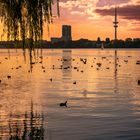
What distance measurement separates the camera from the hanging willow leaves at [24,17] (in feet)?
48.0

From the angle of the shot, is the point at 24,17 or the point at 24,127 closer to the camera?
the point at 24,17

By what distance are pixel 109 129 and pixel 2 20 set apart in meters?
11.3

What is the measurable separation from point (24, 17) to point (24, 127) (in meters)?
10.7

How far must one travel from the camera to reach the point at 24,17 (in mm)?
15055

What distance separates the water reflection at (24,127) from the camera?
71.7 ft

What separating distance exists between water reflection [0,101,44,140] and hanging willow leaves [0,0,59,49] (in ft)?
25.4

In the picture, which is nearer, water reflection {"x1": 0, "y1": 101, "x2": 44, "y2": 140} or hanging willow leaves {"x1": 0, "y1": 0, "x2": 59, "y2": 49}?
hanging willow leaves {"x1": 0, "y1": 0, "x2": 59, "y2": 49}

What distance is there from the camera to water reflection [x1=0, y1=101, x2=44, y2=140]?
21.9 meters

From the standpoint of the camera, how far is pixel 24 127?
24.5 meters

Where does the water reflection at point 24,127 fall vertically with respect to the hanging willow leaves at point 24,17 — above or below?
below

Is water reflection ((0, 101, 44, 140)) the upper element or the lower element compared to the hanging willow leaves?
lower

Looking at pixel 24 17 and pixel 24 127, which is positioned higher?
pixel 24 17

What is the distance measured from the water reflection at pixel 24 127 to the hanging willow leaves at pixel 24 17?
7727 millimetres

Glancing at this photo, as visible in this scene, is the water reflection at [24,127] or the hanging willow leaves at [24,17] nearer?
the hanging willow leaves at [24,17]
